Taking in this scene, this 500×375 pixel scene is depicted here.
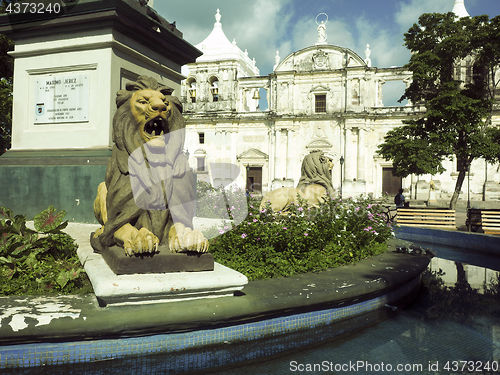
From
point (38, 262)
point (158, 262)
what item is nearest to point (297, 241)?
point (158, 262)

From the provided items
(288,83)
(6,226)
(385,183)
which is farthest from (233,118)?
(6,226)

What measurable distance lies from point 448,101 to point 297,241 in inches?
610

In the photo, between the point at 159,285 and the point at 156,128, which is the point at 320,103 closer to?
the point at 156,128

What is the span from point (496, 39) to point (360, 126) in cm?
1436

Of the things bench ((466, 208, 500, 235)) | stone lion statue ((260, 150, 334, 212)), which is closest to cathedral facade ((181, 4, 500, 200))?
bench ((466, 208, 500, 235))

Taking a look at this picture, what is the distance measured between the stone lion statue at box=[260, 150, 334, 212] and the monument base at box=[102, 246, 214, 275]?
3.42 m

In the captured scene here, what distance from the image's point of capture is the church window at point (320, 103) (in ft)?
104

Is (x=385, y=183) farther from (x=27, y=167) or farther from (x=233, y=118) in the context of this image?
(x=27, y=167)

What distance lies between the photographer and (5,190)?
5.11 meters

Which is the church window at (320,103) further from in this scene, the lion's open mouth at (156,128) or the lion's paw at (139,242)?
the lion's paw at (139,242)

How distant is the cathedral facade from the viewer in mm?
29875

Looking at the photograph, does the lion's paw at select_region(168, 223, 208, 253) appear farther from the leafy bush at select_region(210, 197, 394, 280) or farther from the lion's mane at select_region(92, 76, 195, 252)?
the leafy bush at select_region(210, 197, 394, 280)

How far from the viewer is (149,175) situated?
99.5 inches

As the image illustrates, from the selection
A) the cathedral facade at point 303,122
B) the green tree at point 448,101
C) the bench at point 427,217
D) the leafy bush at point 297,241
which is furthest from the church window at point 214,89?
the leafy bush at point 297,241
